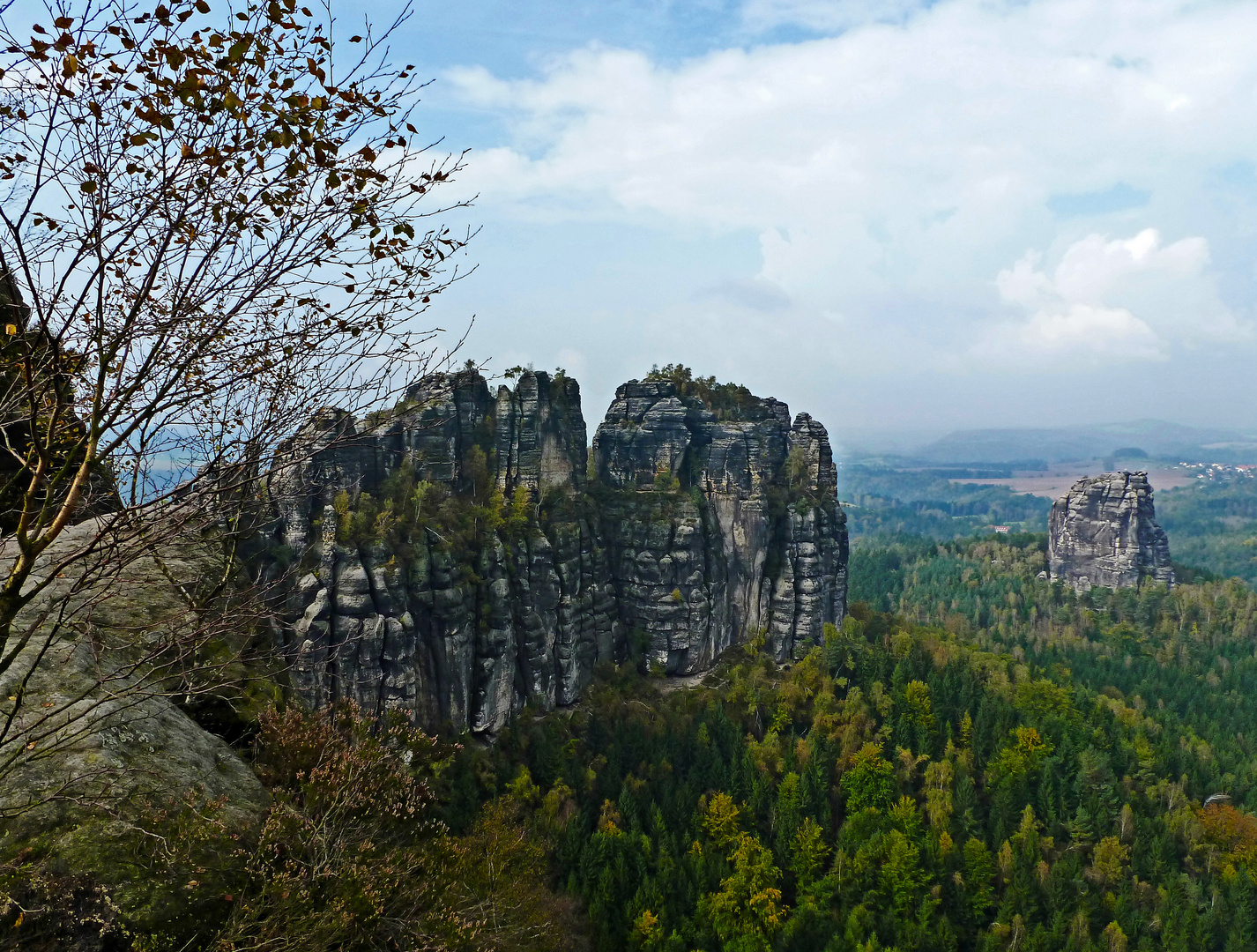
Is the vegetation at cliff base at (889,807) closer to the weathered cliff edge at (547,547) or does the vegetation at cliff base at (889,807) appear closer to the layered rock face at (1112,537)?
the weathered cliff edge at (547,547)

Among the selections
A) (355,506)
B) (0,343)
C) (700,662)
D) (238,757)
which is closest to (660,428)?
(700,662)

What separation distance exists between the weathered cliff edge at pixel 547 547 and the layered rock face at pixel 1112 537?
57272 millimetres

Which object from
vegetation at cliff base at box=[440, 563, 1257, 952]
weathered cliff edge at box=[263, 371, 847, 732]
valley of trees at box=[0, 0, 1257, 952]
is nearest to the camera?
valley of trees at box=[0, 0, 1257, 952]

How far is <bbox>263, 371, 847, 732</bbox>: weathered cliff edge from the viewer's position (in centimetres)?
3503

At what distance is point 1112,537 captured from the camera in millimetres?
93375

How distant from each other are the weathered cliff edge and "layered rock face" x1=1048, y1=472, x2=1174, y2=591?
57.3m

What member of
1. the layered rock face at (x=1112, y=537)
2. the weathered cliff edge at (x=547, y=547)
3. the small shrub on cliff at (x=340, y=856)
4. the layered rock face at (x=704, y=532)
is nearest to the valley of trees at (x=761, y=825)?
the small shrub on cliff at (x=340, y=856)

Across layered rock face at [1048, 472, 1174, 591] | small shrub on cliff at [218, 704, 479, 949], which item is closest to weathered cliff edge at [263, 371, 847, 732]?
small shrub on cliff at [218, 704, 479, 949]

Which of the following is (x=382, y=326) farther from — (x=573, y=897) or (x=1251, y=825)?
(x=1251, y=825)

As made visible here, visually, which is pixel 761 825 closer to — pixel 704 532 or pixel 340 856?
pixel 704 532

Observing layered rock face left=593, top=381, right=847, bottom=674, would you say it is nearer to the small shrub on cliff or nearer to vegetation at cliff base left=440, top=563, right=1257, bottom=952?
vegetation at cliff base left=440, top=563, right=1257, bottom=952

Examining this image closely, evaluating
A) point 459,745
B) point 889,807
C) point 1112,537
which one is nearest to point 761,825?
point 889,807

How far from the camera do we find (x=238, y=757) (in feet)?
29.6

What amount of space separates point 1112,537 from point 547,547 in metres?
84.5
